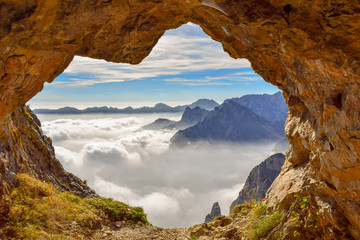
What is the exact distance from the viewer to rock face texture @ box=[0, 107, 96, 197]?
511 inches

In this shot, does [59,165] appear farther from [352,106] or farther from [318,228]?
[352,106]

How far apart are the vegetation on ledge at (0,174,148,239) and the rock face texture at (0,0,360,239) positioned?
14.7ft

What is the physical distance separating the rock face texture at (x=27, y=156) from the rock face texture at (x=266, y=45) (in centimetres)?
484

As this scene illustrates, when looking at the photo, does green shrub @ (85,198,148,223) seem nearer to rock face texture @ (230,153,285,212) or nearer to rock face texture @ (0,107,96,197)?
rock face texture @ (0,107,96,197)

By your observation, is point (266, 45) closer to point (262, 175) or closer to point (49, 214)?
point (49, 214)

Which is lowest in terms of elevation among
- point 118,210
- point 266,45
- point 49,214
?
point 118,210

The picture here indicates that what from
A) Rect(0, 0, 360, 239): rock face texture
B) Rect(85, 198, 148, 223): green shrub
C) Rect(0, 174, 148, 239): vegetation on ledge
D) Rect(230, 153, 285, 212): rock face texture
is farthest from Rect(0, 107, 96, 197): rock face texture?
Rect(230, 153, 285, 212): rock face texture

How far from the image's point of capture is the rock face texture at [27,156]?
13.0 m

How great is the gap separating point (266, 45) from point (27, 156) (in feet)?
53.5

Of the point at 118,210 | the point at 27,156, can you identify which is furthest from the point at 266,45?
the point at 27,156

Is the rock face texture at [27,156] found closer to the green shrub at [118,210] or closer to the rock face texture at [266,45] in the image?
the green shrub at [118,210]

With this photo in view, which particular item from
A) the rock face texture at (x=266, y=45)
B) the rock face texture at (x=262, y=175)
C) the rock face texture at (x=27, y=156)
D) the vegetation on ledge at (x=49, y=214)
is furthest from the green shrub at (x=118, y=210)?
the rock face texture at (x=262, y=175)

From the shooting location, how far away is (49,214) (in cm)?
1209

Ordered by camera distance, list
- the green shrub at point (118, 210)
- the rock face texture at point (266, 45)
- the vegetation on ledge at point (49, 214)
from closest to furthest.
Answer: the rock face texture at point (266, 45), the vegetation on ledge at point (49, 214), the green shrub at point (118, 210)
